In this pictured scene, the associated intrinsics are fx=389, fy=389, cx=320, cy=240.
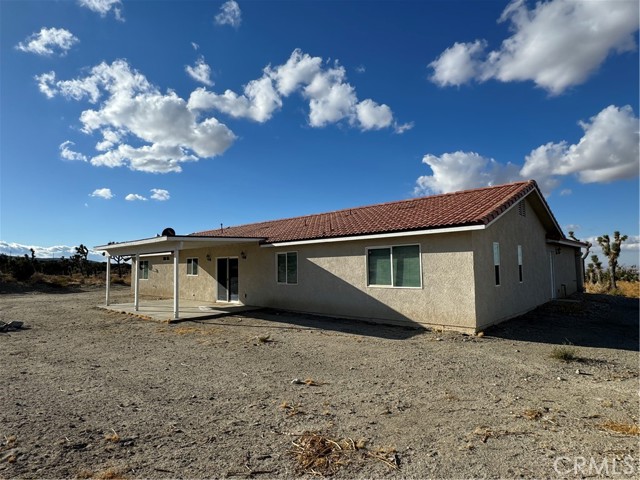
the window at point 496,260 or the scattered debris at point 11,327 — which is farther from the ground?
the window at point 496,260

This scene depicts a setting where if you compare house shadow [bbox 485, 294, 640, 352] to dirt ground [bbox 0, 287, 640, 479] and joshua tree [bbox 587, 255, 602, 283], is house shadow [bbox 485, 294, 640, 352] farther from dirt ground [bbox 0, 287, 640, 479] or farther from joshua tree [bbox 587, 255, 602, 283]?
joshua tree [bbox 587, 255, 602, 283]

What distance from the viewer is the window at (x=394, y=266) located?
35.7 feet

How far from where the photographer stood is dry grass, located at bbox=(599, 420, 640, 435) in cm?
415

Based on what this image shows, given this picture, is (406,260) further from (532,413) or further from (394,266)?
Answer: (532,413)

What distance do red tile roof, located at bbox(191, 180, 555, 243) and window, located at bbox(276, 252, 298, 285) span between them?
71 cm

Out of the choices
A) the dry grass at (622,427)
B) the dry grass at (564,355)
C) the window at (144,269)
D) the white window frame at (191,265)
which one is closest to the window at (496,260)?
the dry grass at (564,355)

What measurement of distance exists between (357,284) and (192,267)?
35.1 ft

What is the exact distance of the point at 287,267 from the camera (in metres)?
14.8

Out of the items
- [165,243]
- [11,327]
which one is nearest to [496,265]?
[165,243]

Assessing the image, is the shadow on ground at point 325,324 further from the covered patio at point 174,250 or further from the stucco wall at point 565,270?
the stucco wall at point 565,270

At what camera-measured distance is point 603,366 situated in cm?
704

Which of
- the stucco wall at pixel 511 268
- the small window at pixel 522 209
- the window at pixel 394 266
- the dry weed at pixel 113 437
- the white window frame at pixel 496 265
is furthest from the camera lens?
the small window at pixel 522 209

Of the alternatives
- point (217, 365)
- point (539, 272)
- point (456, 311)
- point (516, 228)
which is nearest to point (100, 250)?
point (217, 365)

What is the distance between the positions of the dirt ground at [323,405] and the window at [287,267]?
4.59 meters
